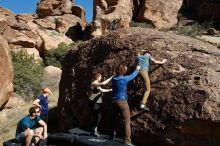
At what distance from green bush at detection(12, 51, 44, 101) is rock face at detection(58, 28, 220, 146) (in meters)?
13.5

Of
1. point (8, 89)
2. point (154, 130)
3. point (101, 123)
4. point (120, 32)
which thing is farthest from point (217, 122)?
point (8, 89)

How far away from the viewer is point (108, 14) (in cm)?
3750

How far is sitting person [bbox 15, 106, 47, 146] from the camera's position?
927 cm

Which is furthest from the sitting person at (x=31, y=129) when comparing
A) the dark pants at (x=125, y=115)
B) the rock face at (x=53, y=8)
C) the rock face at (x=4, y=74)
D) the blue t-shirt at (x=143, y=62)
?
the rock face at (x=53, y=8)

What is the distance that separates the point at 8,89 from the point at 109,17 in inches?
707

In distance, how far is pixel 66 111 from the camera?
1320 cm

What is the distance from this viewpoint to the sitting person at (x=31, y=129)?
9.27 m

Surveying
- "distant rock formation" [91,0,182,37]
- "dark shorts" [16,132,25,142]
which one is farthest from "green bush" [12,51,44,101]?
"dark shorts" [16,132,25,142]

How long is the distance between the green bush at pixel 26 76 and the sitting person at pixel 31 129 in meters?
16.3

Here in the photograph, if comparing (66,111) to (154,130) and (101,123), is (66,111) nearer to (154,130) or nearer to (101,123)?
(101,123)

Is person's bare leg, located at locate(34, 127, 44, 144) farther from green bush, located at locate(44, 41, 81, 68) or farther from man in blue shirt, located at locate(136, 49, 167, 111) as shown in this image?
green bush, located at locate(44, 41, 81, 68)

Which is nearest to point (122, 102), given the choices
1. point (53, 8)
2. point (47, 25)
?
point (47, 25)

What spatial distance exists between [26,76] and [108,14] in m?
12.0

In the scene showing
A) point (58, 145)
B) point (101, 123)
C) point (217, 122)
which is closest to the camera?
point (217, 122)
